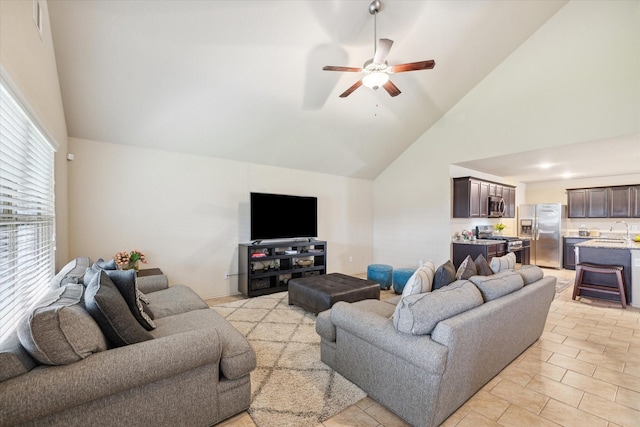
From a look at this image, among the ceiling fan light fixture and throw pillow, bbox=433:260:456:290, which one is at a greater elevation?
the ceiling fan light fixture

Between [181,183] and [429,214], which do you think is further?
[429,214]

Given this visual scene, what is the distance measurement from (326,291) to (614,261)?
467 cm

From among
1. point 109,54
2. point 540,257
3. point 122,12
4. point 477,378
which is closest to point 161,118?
point 109,54

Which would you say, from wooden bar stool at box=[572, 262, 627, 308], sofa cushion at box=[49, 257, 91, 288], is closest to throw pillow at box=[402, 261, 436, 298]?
sofa cushion at box=[49, 257, 91, 288]

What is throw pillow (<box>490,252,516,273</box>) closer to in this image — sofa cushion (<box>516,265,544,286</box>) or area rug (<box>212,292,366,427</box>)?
sofa cushion (<box>516,265,544,286</box>)

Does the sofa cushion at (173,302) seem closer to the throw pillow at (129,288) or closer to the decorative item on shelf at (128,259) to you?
the throw pillow at (129,288)

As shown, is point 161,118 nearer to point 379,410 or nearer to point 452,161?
point 379,410

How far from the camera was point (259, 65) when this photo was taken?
128 inches

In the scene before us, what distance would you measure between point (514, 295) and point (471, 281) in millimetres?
389

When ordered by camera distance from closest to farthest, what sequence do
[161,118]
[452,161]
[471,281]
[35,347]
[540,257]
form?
[35,347] → [471,281] → [161,118] → [452,161] → [540,257]

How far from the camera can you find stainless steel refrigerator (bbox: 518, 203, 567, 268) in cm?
685

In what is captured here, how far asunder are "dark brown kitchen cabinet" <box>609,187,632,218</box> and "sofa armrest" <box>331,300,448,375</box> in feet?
25.7

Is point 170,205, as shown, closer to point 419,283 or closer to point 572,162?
point 419,283

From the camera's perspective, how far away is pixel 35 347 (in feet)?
4.04
